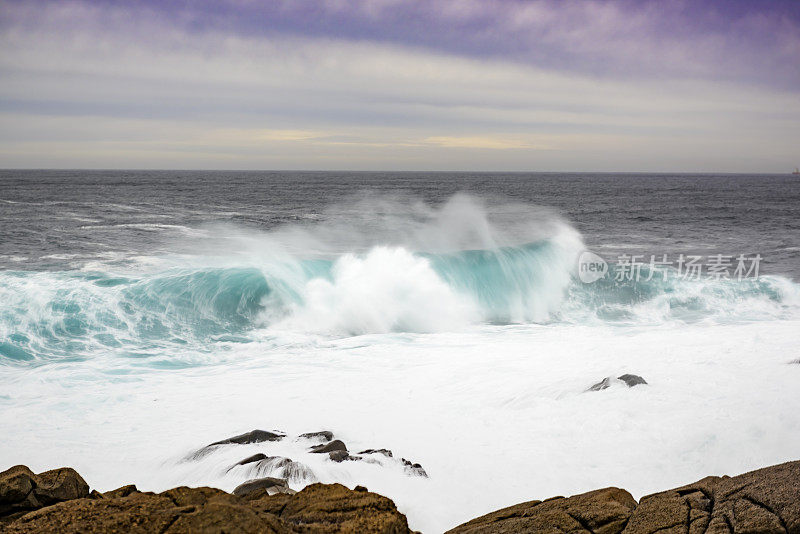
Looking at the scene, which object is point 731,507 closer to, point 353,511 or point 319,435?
point 353,511

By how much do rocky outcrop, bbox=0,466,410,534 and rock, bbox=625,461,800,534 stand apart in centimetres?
163

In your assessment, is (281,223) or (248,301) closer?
(248,301)

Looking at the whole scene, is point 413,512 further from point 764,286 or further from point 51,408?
point 764,286

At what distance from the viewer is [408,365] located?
9578mm

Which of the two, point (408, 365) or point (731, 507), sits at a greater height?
point (731, 507)

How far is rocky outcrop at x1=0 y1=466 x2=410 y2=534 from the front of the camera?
2.99 m

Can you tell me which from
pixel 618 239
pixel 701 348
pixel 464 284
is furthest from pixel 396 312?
pixel 618 239

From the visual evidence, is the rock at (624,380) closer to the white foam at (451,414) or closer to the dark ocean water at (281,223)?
the white foam at (451,414)

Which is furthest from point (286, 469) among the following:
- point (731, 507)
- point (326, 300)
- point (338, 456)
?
point (326, 300)

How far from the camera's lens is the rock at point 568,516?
3.67 m

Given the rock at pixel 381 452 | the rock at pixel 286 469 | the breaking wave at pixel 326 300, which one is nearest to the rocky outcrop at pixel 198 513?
the rock at pixel 286 469

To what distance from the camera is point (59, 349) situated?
34.1ft

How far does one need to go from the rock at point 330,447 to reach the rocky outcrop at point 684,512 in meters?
2.42

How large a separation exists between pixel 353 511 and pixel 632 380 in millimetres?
5717
